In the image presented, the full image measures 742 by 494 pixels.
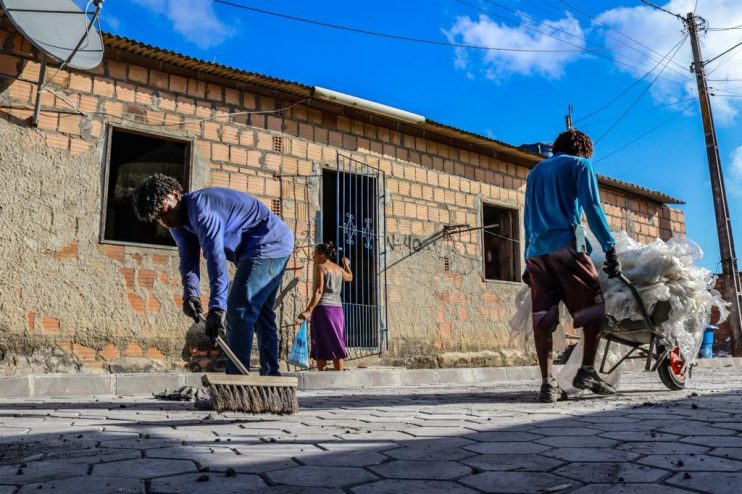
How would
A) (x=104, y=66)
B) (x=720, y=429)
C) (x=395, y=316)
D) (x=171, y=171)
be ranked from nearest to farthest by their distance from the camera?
(x=720, y=429) → (x=104, y=66) → (x=171, y=171) → (x=395, y=316)

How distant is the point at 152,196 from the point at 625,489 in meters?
2.89

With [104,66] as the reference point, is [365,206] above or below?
below

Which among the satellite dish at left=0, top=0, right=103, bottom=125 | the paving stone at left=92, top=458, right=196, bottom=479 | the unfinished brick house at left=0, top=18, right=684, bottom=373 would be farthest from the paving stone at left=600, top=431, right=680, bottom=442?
the satellite dish at left=0, top=0, right=103, bottom=125

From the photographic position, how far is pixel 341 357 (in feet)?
23.8

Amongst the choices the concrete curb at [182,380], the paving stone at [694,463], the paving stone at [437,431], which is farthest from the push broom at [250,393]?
the concrete curb at [182,380]

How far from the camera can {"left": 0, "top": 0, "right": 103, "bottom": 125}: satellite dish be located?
19.0ft

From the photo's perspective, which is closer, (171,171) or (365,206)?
(171,171)

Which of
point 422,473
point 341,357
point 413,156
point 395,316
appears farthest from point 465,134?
point 422,473

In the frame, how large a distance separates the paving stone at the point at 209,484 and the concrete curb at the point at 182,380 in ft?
13.8

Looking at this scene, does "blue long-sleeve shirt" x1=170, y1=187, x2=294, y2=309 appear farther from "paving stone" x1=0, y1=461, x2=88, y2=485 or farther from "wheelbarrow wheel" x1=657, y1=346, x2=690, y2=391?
"wheelbarrow wheel" x1=657, y1=346, x2=690, y2=391

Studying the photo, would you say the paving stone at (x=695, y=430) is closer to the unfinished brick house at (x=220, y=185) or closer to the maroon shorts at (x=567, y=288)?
the maroon shorts at (x=567, y=288)

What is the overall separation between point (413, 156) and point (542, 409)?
6.54m

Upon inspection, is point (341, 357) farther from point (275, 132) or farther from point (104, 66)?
point (104, 66)

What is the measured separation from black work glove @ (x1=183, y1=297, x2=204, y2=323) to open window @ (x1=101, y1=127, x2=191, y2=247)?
4.11 meters
